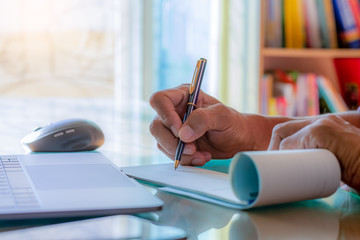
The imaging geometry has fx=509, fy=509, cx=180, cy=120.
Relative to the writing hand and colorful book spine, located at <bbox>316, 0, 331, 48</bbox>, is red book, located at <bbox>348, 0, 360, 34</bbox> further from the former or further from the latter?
the writing hand

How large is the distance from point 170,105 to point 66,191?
0.38 meters

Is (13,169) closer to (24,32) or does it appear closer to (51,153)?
(51,153)

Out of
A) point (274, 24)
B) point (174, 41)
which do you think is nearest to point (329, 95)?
point (274, 24)

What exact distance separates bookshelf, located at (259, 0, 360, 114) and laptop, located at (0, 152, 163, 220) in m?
1.99

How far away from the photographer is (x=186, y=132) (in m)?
0.87

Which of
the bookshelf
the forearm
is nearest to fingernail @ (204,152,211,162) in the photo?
the forearm

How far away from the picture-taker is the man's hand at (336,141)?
2.16 ft

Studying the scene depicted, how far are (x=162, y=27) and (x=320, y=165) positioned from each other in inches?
112

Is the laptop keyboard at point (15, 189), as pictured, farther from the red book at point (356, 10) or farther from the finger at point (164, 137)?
the red book at point (356, 10)

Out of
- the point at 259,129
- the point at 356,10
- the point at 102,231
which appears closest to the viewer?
the point at 102,231

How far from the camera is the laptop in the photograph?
535 mm

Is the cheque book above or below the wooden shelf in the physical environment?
below

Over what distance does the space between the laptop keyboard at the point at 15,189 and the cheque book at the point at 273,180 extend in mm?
198

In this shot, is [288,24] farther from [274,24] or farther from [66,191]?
[66,191]
